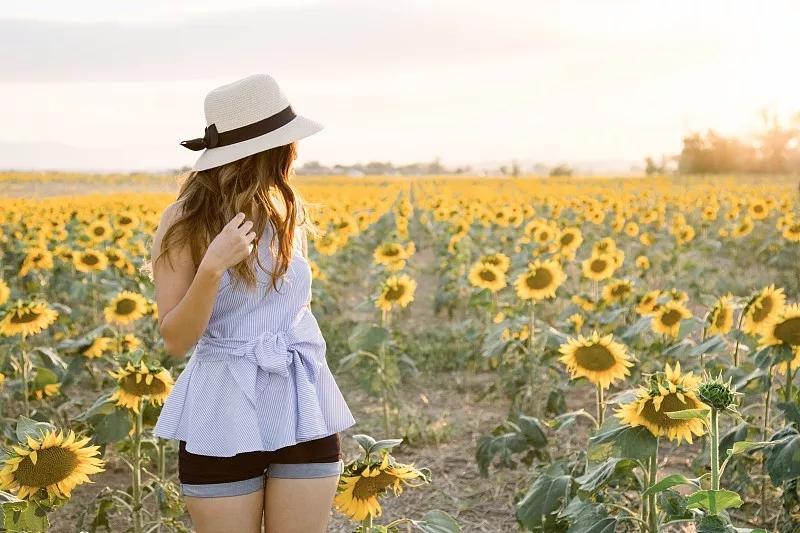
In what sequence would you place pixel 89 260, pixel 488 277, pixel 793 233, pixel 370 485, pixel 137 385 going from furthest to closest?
1. pixel 793 233
2. pixel 89 260
3. pixel 488 277
4. pixel 137 385
5. pixel 370 485

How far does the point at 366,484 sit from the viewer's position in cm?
228

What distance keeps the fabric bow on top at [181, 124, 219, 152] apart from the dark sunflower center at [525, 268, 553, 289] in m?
3.05

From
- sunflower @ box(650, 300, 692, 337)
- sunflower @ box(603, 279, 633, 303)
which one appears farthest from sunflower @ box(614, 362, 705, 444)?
sunflower @ box(603, 279, 633, 303)

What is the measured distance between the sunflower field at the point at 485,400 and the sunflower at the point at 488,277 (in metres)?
0.02

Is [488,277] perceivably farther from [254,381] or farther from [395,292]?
[254,381]

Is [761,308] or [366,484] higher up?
[761,308]

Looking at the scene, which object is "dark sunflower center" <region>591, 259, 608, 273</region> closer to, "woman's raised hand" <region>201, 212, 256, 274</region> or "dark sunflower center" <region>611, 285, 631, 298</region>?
"dark sunflower center" <region>611, 285, 631, 298</region>

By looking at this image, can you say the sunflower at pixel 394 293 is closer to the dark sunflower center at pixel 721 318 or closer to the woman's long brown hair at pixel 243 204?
the dark sunflower center at pixel 721 318

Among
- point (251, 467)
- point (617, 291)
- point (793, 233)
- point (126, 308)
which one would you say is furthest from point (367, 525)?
point (793, 233)

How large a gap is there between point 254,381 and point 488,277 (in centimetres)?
367

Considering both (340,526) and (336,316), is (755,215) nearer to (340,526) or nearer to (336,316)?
(336,316)

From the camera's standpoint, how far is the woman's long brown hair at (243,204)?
2113 millimetres

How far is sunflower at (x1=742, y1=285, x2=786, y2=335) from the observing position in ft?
12.0

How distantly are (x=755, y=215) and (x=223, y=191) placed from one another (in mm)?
10270
